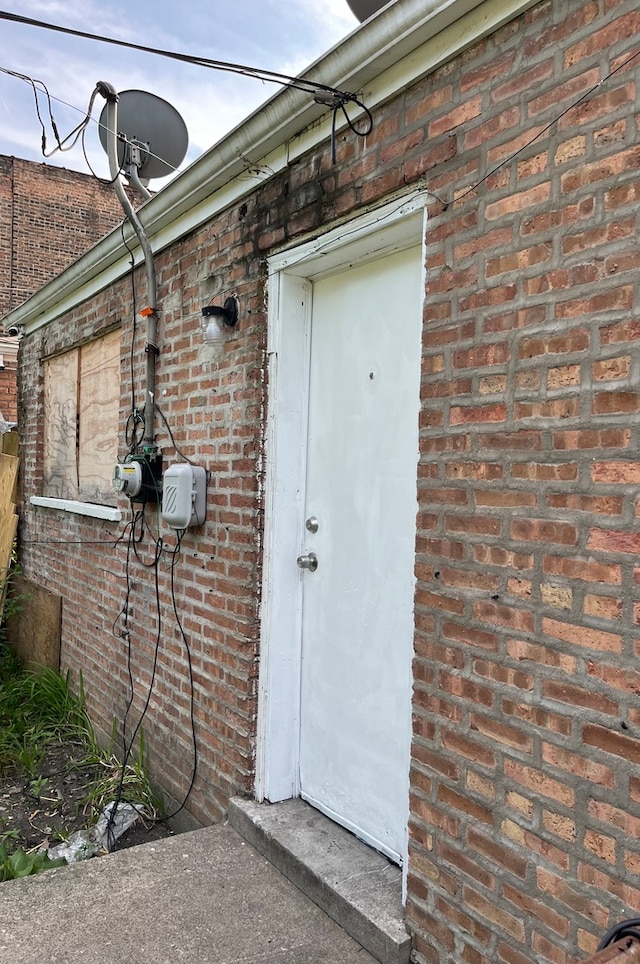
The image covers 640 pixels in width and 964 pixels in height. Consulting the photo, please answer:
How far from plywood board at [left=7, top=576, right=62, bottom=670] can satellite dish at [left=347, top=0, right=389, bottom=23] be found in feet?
14.5

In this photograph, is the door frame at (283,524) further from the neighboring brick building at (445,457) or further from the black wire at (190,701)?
the black wire at (190,701)

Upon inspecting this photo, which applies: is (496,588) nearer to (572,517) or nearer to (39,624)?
(572,517)

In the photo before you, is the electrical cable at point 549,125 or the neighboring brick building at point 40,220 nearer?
the electrical cable at point 549,125

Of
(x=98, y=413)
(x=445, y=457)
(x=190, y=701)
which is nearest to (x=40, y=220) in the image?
(x=98, y=413)

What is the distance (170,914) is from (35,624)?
3.96 m

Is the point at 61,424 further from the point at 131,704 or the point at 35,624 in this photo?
the point at 131,704

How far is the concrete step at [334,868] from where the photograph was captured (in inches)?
85.7

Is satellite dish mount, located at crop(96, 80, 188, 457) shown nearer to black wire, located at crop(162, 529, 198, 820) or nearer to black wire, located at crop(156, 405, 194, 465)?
black wire, located at crop(156, 405, 194, 465)

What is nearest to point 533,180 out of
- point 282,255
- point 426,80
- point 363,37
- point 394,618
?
point 426,80

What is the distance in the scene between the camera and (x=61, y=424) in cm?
577

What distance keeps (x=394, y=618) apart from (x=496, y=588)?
75 centimetres

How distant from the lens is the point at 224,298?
3.29 meters

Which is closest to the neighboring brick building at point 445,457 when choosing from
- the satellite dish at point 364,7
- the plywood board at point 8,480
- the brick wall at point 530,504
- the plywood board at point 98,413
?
the brick wall at point 530,504

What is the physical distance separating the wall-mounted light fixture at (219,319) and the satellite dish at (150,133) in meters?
1.49
